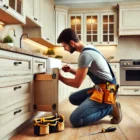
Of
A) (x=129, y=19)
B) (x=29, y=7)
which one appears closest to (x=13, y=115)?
(x=29, y=7)

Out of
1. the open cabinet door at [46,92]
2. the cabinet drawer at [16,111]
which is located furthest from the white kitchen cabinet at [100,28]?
the cabinet drawer at [16,111]

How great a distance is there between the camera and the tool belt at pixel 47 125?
1792 millimetres

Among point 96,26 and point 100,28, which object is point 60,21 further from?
point 100,28

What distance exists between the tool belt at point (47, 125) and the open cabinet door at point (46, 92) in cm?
14

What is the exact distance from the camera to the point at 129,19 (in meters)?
4.95

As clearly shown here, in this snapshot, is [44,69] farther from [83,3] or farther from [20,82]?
[83,3]

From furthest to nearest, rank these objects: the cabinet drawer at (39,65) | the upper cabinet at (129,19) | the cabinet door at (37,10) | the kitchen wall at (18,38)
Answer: the upper cabinet at (129,19)
the cabinet door at (37,10)
the kitchen wall at (18,38)
the cabinet drawer at (39,65)

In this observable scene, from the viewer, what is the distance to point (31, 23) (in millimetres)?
3430

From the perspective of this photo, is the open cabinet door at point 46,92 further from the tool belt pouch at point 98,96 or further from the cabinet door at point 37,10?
the cabinet door at point 37,10

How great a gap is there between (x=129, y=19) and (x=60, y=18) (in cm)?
168

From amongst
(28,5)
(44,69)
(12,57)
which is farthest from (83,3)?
(12,57)

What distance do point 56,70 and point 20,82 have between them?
40 centimetres

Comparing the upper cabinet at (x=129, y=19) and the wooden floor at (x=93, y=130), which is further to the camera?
the upper cabinet at (x=129, y=19)

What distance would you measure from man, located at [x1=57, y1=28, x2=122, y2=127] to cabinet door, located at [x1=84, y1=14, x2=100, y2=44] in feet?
10.2
